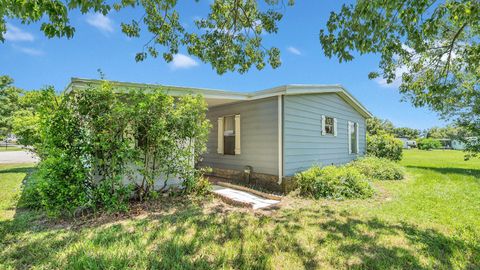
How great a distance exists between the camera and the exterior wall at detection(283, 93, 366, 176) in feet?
24.5

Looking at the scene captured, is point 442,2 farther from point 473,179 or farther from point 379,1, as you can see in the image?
point 473,179

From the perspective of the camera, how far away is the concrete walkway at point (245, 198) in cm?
576

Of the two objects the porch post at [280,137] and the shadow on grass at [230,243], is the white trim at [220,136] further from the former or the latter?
the shadow on grass at [230,243]

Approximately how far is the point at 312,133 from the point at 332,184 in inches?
96.9

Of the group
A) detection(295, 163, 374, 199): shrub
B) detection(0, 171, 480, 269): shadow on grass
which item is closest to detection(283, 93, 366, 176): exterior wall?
detection(295, 163, 374, 199): shrub

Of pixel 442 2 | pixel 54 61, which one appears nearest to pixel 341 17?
pixel 442 2

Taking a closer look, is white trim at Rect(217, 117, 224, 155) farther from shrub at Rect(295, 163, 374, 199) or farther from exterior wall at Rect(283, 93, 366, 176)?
shrub at Rect(295, 163, 374, 199)

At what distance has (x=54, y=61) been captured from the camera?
7203 millimetres

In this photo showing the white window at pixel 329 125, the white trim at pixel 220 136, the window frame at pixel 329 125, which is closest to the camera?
the window frame at pixel 329 125

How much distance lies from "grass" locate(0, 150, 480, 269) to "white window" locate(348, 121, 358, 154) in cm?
556

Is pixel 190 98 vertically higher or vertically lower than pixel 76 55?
lower

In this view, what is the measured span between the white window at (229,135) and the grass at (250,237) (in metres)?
3.42

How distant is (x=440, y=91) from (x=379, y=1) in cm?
257

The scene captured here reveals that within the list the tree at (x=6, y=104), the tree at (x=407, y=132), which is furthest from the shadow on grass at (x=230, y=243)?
the tree at (x=407, y=132)
